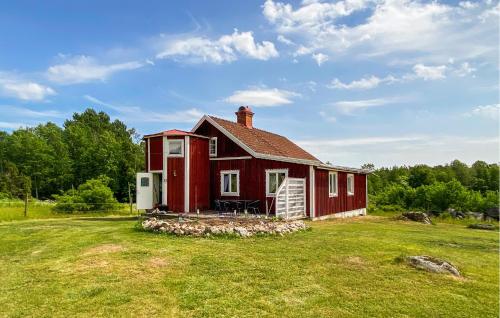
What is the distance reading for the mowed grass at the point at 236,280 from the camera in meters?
5.76

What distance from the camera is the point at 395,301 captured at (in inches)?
239

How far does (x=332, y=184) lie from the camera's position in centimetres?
2164

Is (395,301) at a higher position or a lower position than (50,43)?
lower

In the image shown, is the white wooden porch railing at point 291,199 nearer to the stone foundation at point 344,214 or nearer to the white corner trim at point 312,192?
the white corner trim at point 312,192

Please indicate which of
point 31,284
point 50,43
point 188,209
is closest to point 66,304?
point 31,284

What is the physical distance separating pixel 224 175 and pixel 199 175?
4.74ft

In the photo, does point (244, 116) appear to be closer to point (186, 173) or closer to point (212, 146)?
point (212, 146)

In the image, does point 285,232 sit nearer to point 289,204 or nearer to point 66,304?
point 289,204

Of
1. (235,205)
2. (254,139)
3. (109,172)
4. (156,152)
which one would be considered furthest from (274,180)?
(109,172)

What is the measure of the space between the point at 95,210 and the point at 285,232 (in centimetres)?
1735

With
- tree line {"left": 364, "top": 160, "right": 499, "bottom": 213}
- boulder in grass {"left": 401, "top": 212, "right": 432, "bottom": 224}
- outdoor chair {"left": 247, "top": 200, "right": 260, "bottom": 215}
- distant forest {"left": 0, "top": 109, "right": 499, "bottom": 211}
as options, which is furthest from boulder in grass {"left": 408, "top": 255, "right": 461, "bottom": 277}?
distant forest {"left": 0, "top": 109, "right": 499, "bottom": 211}

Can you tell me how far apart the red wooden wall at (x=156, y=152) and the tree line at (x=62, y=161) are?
27.4 meters

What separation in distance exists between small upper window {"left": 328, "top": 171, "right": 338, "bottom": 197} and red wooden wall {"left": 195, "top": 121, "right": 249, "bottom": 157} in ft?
16.7

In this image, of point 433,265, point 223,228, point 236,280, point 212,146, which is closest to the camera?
point 236,280
